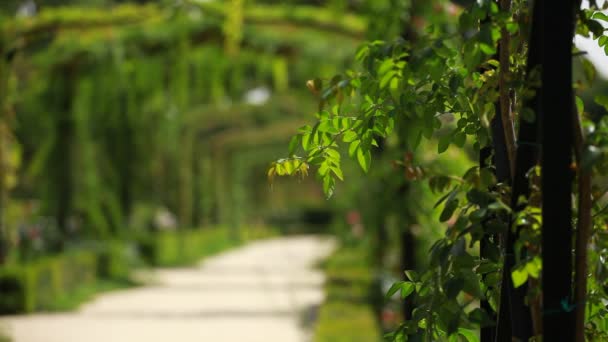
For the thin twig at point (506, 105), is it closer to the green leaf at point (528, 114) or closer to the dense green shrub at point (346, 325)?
the green leaf at point (528, 114)

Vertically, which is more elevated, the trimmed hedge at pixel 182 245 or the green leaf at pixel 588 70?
the green leaf at pixel 588 70

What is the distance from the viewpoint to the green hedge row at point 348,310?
623cm

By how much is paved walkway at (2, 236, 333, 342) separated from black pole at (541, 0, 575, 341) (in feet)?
22.2

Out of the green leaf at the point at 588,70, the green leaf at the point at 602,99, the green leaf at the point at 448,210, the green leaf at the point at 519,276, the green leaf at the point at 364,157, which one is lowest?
the green leaf at the point at 519,276

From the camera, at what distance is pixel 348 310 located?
25.6ft

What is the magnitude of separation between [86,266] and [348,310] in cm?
606

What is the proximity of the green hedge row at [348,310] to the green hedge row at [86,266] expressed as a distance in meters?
3.68

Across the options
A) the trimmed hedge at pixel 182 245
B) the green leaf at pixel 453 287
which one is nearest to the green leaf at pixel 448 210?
the green leaf at pixel 453 287

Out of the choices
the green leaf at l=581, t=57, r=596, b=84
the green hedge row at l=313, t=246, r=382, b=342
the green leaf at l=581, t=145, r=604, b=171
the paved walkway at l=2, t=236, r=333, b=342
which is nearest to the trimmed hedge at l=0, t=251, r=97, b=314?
the paved walkway at l=2, t=236, r=333, b=342

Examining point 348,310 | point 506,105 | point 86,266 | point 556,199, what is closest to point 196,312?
point 86,266

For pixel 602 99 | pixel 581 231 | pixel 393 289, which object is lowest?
pixel 393 289

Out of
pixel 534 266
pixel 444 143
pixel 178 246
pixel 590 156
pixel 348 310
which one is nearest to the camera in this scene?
pixel 590 156

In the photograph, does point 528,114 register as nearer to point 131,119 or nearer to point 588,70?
point 588,70

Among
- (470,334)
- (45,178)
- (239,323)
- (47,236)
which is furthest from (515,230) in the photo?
(47,236)
